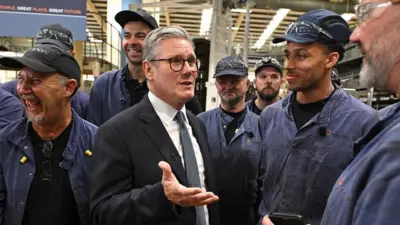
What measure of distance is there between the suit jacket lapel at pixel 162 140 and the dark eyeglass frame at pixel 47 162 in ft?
1.66

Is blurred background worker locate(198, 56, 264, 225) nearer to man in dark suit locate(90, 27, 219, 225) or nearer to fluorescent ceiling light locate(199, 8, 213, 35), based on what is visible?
man in dark suit locate(90, 27, 219, 225)

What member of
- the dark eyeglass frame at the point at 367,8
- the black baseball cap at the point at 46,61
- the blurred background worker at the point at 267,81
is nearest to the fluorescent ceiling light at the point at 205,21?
the blurred background worker at the point at 267,81

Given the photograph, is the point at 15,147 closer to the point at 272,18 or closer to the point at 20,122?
the point at 20,122

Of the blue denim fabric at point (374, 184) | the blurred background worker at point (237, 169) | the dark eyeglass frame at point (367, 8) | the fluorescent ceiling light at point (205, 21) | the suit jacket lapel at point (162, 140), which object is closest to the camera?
the blue denim fabric at point (374, 184)

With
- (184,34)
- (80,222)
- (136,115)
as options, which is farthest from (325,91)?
(80,222)

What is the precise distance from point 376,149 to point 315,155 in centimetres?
85

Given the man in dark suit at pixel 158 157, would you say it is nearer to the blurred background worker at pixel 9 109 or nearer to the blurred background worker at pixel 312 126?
the blurred background worker at pixel 312 126

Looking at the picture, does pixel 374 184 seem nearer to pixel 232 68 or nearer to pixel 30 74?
pixel 30 74

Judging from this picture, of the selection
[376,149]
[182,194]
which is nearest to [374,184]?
[376,149]

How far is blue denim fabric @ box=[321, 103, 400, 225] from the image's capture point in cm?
81

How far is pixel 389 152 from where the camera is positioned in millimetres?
859

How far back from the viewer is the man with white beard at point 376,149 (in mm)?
829

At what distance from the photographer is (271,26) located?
13.0 m

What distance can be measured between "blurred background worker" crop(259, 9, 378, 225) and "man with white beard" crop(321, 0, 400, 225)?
63 centimetres
